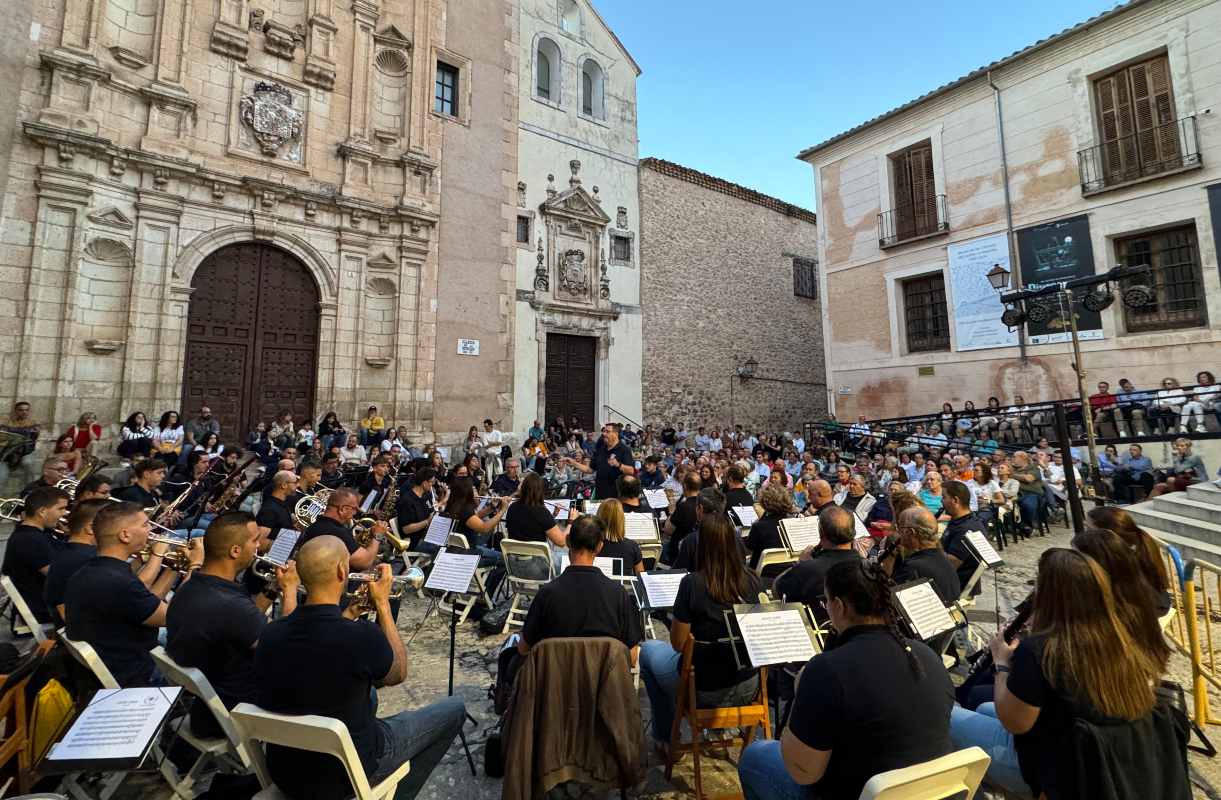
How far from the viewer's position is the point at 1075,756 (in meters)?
1.78

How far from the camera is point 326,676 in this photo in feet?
6.71

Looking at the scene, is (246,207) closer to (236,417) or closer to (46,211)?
(46,211)

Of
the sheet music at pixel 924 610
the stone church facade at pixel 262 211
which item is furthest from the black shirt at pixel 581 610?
the stone church facade at pixel 262 211

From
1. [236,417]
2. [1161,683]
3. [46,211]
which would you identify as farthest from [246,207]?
[1161,683]

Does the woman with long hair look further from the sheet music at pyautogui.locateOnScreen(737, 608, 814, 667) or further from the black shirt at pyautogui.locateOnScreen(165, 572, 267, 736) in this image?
the black shirt at pyautogui.locateOnScreen(165, 572, 267, 736)

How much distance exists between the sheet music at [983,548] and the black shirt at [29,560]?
19.9 ft

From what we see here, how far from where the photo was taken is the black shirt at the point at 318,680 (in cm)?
201

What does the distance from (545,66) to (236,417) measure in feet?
42.9

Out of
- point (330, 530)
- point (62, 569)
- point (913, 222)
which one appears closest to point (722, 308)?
point (913, 222)

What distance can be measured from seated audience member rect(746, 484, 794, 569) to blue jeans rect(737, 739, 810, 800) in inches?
91.4

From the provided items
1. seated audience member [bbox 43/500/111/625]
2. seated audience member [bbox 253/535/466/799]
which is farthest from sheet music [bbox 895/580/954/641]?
seated audience member [bbox 43/500/111/625]

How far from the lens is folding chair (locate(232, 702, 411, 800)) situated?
6.04ft

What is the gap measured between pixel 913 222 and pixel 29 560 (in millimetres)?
18880

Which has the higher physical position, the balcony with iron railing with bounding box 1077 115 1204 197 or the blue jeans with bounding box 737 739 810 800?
the balcony with iron railing with bounding box 1077 115 1204 197
